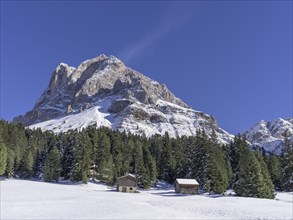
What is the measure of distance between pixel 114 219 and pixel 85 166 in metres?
61.3

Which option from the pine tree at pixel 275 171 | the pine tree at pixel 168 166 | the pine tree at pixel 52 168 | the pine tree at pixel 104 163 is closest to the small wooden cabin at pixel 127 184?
the pine tree at pixel 104 163

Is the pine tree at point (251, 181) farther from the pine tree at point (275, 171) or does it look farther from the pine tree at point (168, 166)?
the pine tree at point (168, 166)

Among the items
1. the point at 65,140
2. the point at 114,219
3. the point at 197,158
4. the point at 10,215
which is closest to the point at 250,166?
the point at 197,158

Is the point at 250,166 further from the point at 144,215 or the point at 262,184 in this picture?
the point at 144,215

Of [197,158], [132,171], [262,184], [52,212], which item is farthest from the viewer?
[132,171]

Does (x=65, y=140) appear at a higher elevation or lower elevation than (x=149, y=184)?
higher

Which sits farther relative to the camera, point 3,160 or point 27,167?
point 27,167

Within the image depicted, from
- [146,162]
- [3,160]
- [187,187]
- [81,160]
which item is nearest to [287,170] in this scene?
[187,187]

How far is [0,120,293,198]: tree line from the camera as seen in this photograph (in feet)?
253

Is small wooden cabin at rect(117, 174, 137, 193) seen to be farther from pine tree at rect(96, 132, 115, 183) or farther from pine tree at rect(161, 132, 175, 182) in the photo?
pine tree at rect(161, 132, 175, 182)

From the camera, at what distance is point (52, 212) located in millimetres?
39781

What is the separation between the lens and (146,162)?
106188 mm

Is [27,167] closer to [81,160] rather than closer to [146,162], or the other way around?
[81,160]

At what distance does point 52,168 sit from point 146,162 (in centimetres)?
2827
